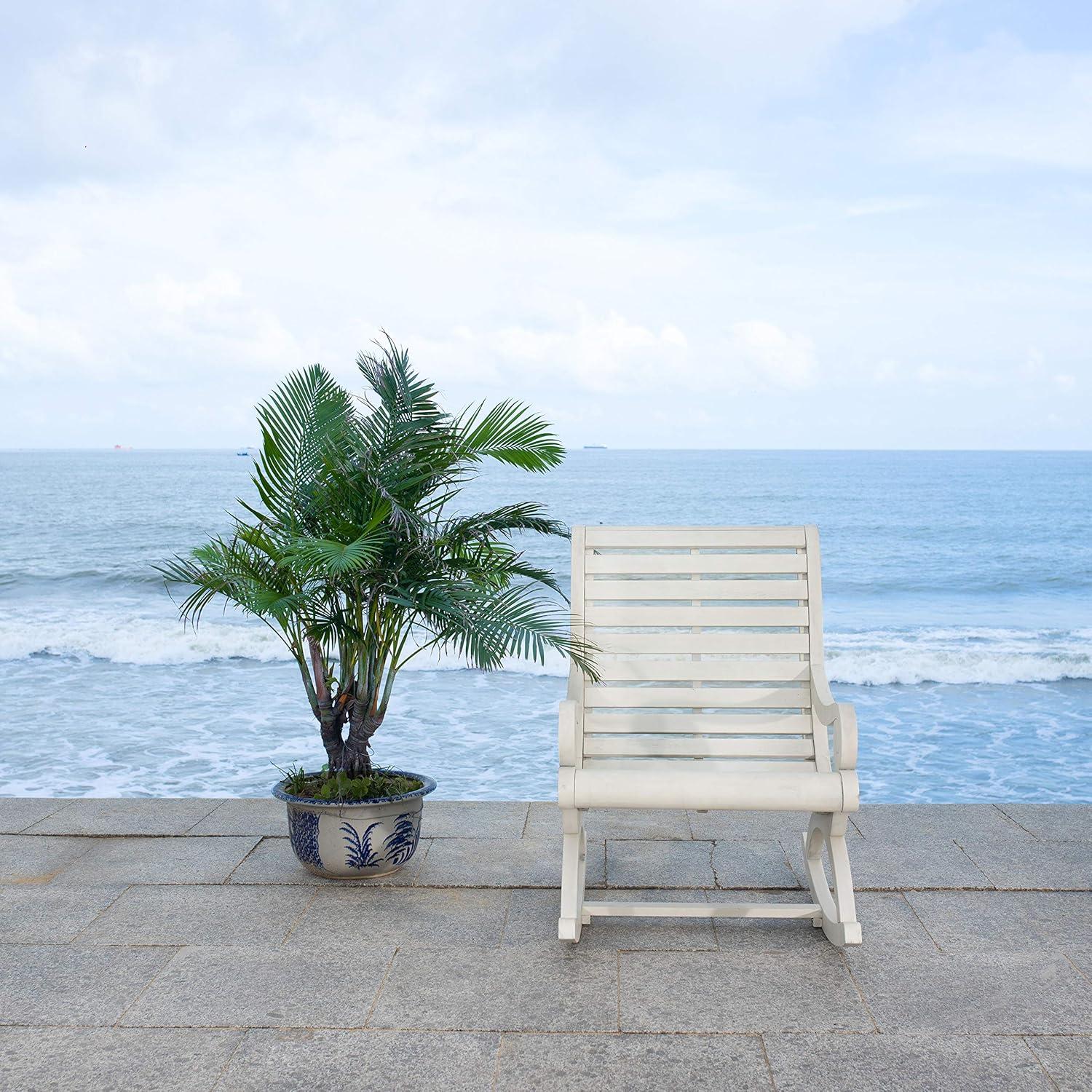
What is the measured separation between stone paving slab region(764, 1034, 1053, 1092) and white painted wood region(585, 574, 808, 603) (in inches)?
53.7

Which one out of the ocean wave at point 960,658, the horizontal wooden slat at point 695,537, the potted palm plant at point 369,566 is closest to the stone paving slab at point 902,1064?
the potted palm plant at point 369,566

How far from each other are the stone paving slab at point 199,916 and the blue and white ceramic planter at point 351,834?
0.12 metres

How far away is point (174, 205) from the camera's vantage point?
113 ft

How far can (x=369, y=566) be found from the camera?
130 inches

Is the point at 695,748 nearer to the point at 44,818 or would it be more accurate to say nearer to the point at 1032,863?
the point at 1032,863

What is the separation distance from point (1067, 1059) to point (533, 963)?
4.17 ft

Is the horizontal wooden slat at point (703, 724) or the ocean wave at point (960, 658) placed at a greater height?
the horizontal wooden slat at point (703, 724)

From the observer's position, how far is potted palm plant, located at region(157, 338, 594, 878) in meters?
3.29

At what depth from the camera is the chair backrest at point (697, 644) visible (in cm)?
331

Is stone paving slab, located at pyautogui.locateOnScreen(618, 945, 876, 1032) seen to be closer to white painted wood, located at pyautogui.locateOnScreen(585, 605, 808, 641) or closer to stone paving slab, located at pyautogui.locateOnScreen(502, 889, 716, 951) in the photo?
stone paving slab, located at pyautogui.locateOnScreen(502, 889, 716, 951)

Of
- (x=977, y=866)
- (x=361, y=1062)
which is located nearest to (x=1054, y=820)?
(x=977, y=866)

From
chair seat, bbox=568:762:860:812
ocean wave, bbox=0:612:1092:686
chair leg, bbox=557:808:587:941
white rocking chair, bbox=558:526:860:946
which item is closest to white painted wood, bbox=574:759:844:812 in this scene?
chair seat, bbox=568:762:860:812

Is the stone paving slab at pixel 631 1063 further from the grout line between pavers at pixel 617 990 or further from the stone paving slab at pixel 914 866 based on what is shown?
the stone paving slab at pixel 914 866

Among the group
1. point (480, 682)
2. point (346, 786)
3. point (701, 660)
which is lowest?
point (480, 682)
